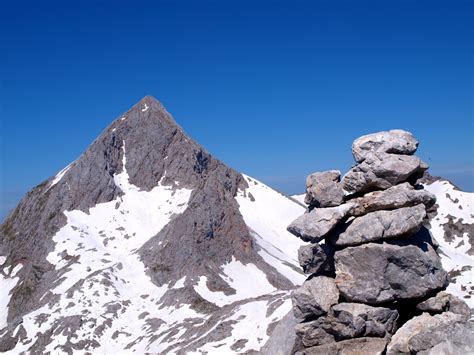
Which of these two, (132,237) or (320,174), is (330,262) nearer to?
(320,174)

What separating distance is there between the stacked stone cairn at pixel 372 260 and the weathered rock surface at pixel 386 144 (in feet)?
0.14

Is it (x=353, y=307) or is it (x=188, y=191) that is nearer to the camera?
(x=353, y=307)

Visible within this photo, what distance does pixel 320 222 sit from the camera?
21.6m

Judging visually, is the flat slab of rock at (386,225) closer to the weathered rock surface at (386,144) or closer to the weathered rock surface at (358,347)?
the weathered rock surface at (386,144)

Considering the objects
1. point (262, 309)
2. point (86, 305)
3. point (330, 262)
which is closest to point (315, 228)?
point (330, 262)

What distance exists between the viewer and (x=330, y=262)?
22703mm

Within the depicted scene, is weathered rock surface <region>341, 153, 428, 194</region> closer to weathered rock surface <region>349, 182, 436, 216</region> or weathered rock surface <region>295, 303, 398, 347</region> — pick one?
weathered rock surface <region>349, 182, 436, 216</region>

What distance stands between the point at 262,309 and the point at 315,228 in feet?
133

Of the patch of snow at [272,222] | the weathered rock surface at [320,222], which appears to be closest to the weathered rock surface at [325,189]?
the weathered rock surface at [320,222]

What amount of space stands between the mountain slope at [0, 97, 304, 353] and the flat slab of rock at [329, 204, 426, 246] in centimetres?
3248

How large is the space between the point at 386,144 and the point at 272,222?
103 metres

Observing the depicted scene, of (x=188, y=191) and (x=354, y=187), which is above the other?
(x=188, y=191)

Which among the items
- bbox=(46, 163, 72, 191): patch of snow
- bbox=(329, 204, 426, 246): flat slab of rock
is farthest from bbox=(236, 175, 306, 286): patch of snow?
bbox=(329, 204, 426, 246): flat slab of rock

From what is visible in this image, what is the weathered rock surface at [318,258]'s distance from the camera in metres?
22.6
